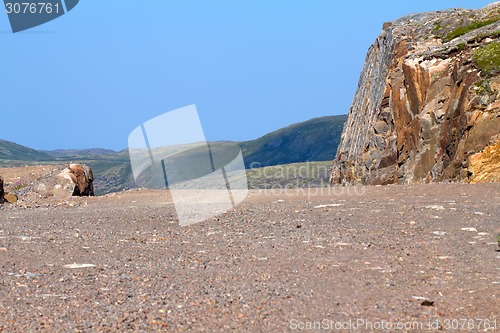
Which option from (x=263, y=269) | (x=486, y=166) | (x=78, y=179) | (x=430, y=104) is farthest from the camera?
(x=78, y=179)

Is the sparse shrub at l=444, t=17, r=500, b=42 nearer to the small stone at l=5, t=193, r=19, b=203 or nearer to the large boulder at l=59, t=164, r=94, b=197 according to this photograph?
the large boulder at l=59, t=164, r=94, b=197

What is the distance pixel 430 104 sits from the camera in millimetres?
32344

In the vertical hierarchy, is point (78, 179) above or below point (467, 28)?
below

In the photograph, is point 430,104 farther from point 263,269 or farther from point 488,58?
point 263,269

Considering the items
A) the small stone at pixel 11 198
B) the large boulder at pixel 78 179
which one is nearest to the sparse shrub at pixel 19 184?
the small stone at pixel 11 198

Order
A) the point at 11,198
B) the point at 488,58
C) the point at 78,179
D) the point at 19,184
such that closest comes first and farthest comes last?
the point at 488,58, the point at 11,198, the point at 78,179, the point at 19,184

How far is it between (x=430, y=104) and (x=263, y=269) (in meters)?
22.2

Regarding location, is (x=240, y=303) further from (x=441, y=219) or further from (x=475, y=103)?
(x=475, y=103)

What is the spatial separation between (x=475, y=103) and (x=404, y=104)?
21.9 ft

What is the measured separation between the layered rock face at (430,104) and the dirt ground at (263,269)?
725cm

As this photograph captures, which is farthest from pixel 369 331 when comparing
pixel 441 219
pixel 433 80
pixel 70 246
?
pixel 433 80

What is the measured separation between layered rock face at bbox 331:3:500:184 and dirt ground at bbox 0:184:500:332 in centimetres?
725

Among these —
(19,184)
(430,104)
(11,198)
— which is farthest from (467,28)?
(19,184)

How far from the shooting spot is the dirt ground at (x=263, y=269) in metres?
8.91
